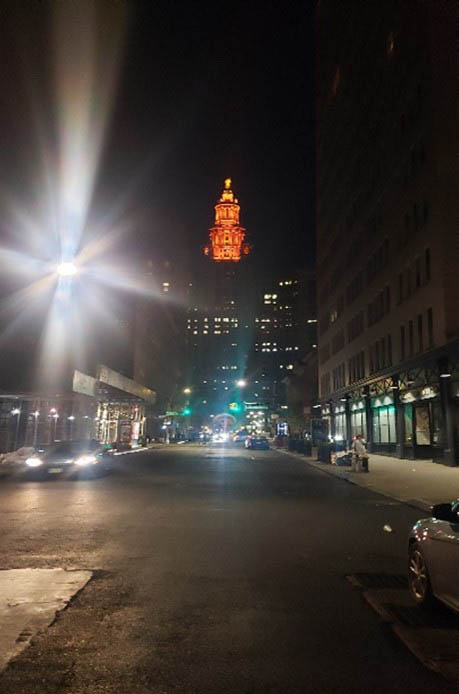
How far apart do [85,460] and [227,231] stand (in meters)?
97.8

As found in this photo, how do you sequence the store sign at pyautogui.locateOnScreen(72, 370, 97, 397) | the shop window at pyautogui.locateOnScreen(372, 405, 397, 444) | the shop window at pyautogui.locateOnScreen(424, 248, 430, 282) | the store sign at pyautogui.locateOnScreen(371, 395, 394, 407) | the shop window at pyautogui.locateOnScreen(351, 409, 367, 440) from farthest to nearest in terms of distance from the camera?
the shop window at pyautogui.locateOnScreen(351, 409, 367, 440) < the shop window at pyautogui.locateOnScreen(372, 405, 397, 444) < the store sign at pyautogui.locateOnScreen(371, 395, 394, 407) < the store sign at pyautogui.locateOnScreen(72, 370, 97, 397) < the shop window at pyautogui.locateOnScreen(424, 248, 430, 282)

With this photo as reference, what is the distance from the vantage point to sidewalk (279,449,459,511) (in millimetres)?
15973

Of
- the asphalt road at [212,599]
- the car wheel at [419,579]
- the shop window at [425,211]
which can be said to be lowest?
the asphalt road at [212,599]

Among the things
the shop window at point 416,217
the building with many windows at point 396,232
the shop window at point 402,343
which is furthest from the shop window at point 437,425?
the shop window at point 416,217

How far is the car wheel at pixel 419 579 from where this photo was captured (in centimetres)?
580

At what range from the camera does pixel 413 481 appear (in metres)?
20.9

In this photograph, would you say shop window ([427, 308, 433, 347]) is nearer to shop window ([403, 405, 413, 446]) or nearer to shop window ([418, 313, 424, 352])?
shop window ([418, 313, 424, 352])

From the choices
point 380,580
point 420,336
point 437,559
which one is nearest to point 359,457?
point 420,336

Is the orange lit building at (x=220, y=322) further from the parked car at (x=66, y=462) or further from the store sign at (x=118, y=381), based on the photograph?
the parked car at (x=66, y=462)

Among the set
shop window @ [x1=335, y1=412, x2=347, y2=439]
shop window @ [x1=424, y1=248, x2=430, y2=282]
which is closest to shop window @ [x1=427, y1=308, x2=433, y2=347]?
shop window @ [x1=424, y1=248, x2=430, y2=282]

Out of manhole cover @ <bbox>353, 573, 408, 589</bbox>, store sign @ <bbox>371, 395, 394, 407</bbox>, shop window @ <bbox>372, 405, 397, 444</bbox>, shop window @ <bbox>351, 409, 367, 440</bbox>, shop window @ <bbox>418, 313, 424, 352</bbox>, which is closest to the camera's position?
manhole cover @ <bbox>353, 573, 408, 589</bbox>

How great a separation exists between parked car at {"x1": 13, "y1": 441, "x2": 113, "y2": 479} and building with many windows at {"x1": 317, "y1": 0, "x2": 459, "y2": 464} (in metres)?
16.8

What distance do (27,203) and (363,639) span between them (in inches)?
1226

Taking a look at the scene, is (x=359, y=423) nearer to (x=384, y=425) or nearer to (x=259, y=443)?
(x=384, y=425)
